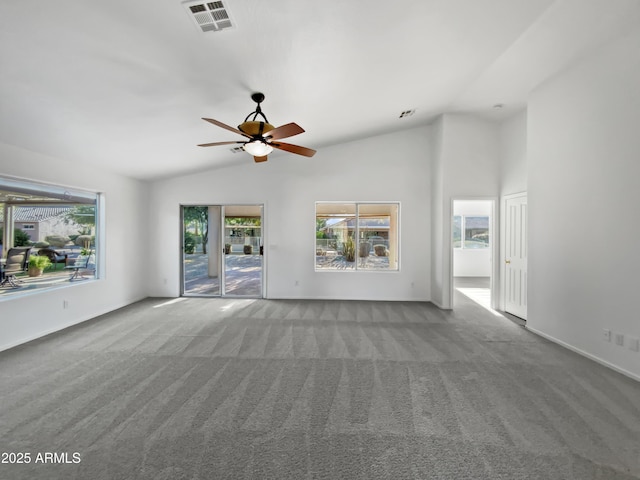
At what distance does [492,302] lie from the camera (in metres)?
5.24

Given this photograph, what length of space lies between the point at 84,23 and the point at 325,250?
4.81 meters

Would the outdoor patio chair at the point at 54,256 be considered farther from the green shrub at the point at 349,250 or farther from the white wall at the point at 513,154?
the white wall at the point at 513,154

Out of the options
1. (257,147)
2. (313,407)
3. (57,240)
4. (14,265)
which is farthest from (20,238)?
(313,407)

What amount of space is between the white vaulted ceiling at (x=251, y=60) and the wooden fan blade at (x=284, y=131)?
0.59 meters

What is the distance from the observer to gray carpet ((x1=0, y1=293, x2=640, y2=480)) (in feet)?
5.53

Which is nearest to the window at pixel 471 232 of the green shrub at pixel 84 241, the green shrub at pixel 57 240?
the green shrub at pixel 84 241

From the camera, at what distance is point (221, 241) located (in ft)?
20.1

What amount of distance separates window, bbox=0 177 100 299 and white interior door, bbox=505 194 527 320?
7.38 meters

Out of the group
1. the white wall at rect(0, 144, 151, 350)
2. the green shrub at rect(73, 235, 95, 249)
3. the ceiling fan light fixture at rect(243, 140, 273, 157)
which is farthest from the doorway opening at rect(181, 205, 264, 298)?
the ceiling fan light fixture at rect(243, 140, 273, 157)

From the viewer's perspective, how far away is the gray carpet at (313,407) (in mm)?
1687

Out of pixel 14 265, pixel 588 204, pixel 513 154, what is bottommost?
pixel 14 265

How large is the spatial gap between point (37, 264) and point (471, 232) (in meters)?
10.8

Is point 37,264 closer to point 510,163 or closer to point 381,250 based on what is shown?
point 381,250

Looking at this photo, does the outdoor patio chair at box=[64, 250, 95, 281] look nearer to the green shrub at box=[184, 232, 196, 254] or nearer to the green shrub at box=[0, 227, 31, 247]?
the green shrub at box=[0, 227, 31, 247]
